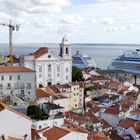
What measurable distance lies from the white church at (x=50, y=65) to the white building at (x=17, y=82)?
22.2 ft

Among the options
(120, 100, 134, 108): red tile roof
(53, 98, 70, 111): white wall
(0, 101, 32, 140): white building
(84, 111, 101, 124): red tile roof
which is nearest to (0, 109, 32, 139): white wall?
(0, 101, 32, 140): white building

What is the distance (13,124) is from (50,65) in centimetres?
2907

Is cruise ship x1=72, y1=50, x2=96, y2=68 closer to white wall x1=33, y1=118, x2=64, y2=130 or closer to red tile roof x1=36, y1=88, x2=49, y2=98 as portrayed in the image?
red tile roof x1=36, y1=88, x2=49, y2=98

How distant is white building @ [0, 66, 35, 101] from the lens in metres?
37.2

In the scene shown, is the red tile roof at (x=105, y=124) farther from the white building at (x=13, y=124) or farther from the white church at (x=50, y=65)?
the white building at (x=13, y=124)

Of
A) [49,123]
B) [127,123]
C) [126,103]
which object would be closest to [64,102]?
[126,103]

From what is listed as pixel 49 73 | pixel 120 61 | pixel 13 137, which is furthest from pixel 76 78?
pixel 120 61

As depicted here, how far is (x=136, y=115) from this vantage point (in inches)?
1347

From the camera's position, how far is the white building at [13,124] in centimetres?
1675

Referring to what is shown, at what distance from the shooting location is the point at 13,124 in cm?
1711

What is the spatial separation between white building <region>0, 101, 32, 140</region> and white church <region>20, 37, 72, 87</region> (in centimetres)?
2702

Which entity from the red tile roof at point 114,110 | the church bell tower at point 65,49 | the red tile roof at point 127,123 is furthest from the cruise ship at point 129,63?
the red tile roof at point 127,123

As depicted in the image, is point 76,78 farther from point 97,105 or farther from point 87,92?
point 97,105

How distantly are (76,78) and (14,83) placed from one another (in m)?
15.4
